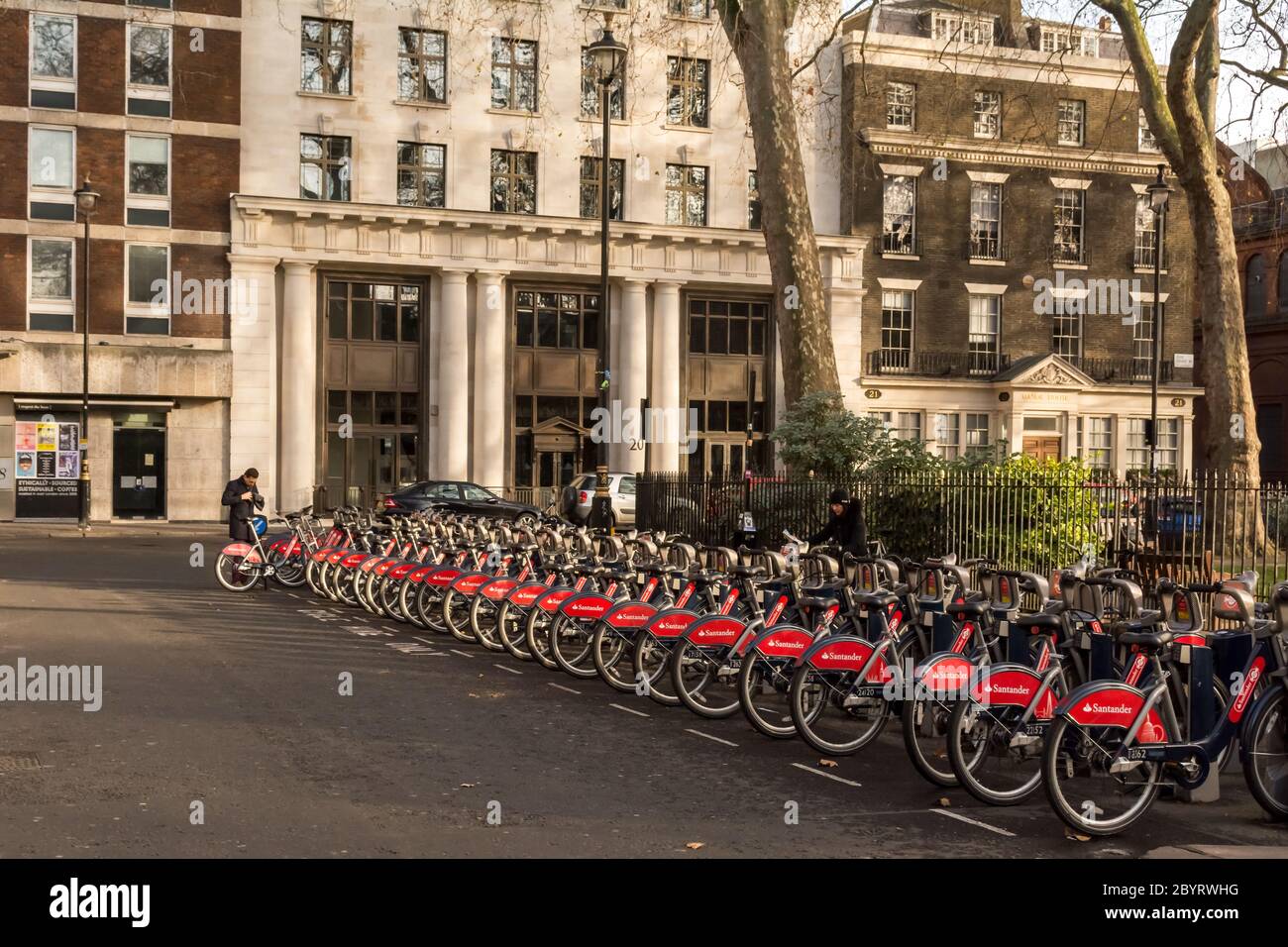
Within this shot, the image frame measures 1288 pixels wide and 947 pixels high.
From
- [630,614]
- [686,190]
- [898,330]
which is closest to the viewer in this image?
[630,614]

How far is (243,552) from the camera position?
2081cm

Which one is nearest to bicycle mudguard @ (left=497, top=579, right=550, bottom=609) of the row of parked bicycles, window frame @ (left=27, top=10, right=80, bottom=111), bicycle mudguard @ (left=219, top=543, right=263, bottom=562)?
the row of parked bicycles

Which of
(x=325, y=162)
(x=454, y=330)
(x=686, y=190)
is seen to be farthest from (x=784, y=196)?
(x=686, y=190)

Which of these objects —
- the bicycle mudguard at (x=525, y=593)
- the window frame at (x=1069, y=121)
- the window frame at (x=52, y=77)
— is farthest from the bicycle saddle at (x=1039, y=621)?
the window frame at (x=1069, y=121)

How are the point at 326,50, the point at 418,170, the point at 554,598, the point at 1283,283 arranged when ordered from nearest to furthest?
the point at 554,598, the point at 326,50, the point at 418,170, the point at 1283,283

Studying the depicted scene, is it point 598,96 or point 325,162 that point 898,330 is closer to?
point 598,96

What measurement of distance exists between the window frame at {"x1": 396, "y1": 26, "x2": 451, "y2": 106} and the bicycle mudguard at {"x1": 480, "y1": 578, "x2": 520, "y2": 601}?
3015 cm

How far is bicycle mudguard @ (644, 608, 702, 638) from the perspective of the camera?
37.9 feet

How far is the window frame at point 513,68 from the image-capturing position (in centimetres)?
4291

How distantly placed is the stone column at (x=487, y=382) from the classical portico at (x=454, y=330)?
48 mm

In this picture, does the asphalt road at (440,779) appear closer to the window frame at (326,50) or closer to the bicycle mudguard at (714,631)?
the bicycle mudguard at (714,631)

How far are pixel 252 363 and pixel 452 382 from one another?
5593 millimetres

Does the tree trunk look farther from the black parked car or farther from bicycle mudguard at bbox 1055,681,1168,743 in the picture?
bicycle mudguard at bbox 1055,681,1168,743

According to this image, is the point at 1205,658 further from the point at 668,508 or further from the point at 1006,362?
the point at 1006,362
